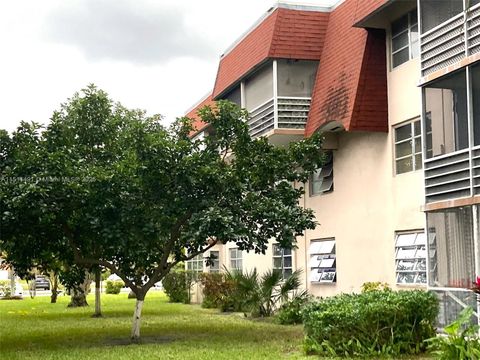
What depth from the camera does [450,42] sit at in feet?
47.6

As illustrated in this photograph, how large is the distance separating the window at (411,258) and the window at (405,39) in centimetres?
433

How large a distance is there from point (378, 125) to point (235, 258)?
14796 millimetres

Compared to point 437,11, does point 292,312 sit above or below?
below

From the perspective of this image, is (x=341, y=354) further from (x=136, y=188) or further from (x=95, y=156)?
(x=95, y=156)

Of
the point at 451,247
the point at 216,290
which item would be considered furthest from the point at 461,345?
the point at 216,290

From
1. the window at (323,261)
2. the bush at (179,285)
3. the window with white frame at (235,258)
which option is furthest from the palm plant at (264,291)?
the bush at (179,285)

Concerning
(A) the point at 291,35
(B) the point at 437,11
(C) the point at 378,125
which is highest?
(A) the point at 291,35

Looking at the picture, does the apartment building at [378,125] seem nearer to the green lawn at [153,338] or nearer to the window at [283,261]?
the window at [283,261]

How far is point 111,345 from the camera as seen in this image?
652 inches

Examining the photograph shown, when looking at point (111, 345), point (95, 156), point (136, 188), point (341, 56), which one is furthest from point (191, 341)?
point (341, 56)

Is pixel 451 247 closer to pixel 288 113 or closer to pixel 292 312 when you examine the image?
pixel 292 312

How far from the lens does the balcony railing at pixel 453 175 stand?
13.5 metres

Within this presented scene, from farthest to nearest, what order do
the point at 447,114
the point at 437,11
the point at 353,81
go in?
the point at 353,81 < the point at 437,11 < the point at 447,114

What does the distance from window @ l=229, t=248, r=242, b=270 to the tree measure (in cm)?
1348
